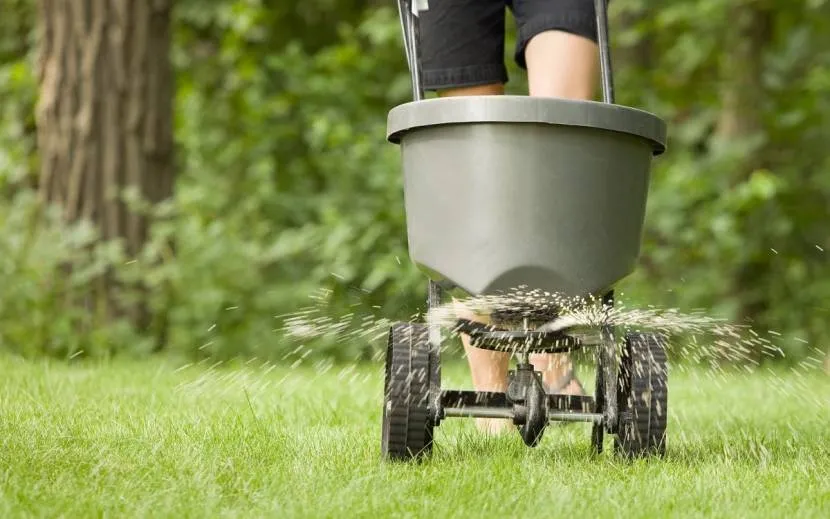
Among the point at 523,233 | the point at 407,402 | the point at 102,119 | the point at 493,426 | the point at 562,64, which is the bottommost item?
the point at 493,426

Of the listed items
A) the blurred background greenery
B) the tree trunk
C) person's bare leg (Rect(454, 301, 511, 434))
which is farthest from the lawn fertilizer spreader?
the tree trunk

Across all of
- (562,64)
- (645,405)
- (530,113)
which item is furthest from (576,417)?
(562,64)

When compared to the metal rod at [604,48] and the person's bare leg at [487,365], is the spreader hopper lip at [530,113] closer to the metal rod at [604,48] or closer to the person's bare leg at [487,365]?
the metal rod at [604,48]

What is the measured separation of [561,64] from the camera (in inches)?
91.7

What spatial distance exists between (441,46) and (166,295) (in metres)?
2.74

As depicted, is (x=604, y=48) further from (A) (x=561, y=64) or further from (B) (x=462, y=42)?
(B) (x=462, y=42)

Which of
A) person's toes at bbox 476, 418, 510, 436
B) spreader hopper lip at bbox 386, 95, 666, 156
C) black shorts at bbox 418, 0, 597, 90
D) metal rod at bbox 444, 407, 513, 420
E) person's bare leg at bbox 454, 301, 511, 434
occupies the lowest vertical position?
person's toes at bbox 476, 418, 510, 436

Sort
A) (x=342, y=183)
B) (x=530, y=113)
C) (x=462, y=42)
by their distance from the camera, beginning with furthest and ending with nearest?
(x=342, y=183) → (x=462, y=42) → (x=530, y=113)

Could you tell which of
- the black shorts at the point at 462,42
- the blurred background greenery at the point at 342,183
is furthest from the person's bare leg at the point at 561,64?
the blurred background greenery at the point at 342,183

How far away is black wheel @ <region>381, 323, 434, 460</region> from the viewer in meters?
2.07

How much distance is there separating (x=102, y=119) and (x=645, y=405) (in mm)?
3346

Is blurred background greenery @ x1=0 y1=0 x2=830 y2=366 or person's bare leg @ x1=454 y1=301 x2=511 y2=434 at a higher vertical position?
blurred background greenery @ x1=0 y1=0 x2=830 y2=366

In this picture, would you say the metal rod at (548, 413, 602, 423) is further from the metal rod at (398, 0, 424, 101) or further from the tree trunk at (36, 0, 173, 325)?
the tree trunk at (36, 0, 173, 325)

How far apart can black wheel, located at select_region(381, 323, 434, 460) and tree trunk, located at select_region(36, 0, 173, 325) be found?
2.93m
